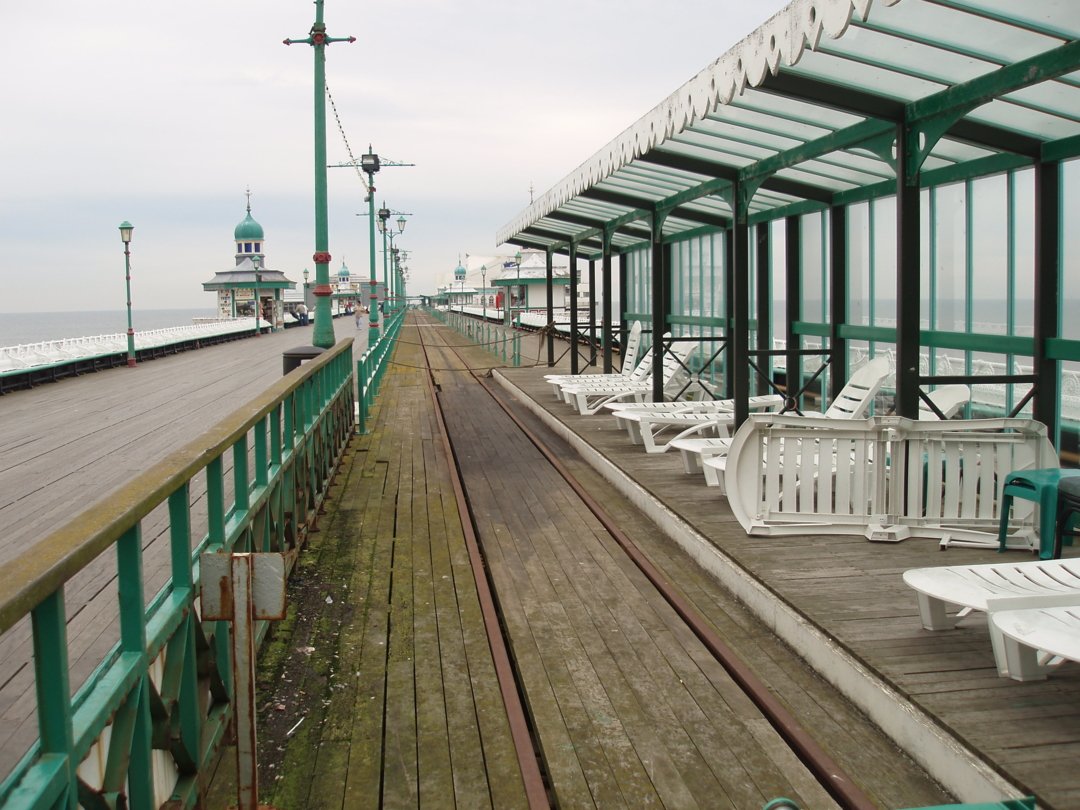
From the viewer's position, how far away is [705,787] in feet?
12.3

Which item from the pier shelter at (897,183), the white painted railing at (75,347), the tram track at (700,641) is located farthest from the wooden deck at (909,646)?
the white painted railing at (75,347)

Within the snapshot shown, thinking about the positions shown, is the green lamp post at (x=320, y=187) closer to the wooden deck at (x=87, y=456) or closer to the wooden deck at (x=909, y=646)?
the wooden deck at (x=87, y=456)

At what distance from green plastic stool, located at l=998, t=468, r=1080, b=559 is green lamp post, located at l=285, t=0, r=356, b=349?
8668 millimetres

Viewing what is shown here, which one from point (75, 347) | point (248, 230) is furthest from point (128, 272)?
point (248, 230)

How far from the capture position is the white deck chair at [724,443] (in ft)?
26.9

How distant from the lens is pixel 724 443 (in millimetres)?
9031

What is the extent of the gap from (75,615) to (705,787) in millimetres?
2909

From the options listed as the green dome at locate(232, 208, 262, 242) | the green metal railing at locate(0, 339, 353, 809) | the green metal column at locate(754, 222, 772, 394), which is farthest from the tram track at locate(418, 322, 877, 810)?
the green dome at locate(232, 208, 262, 242)

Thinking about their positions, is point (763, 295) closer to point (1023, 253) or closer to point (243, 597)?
point (1023, 253)

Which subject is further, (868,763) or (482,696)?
(482,696)

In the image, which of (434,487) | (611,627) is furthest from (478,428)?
(611,627)

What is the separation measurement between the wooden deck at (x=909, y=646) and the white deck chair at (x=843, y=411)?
76 centimetres

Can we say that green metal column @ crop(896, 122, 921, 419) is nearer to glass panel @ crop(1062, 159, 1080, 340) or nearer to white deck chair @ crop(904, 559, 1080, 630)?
glass panel @ crop(1062, 159, 1080, 340)

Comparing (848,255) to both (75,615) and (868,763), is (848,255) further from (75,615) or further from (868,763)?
(75,615)
